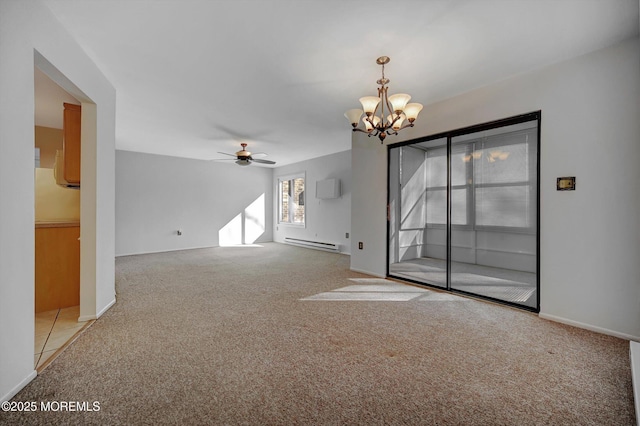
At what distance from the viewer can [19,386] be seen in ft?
5.24

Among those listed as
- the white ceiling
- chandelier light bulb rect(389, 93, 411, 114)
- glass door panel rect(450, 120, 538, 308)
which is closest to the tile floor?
the white ceiling

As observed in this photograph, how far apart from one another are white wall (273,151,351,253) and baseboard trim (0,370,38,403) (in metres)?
5.64

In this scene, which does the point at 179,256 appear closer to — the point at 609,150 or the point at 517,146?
the point at 517,146

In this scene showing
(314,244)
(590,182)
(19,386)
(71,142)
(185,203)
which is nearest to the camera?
(19,386)

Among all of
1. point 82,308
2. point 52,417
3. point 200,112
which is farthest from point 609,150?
point 82,308

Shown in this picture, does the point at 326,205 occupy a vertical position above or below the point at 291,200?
below

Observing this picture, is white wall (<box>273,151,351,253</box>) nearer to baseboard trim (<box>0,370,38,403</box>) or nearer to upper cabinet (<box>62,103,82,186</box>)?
upper cabinet (<box>62,103,82,186</box>)

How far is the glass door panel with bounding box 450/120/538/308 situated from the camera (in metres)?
3.11

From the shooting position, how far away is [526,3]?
1.94 meters

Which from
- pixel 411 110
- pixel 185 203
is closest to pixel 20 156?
pixel 411 110

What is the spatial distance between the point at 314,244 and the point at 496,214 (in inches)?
189

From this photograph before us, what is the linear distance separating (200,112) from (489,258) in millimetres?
4588

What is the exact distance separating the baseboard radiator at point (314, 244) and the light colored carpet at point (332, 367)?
379 centimetres

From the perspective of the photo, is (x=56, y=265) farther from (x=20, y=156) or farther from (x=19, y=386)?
(x=20, y=156)
